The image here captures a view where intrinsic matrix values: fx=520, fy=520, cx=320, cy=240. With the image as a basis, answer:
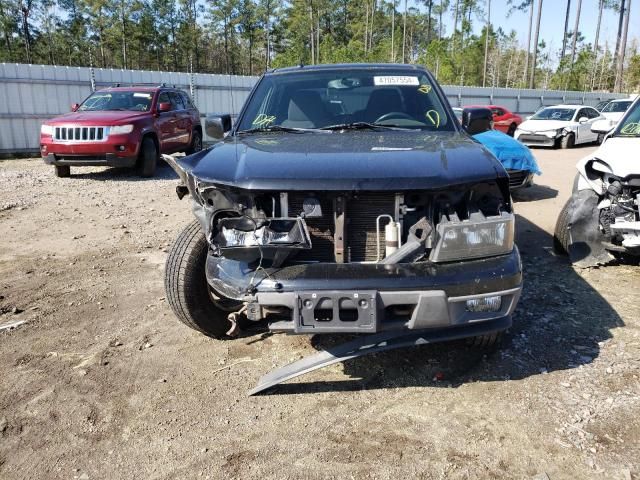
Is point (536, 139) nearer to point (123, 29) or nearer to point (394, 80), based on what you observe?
point (394, 80)

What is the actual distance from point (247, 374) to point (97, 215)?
470cm

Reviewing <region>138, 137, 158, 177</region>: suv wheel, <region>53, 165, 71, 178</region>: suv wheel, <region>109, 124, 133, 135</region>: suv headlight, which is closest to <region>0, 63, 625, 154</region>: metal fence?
<region>53, 165, 71, 178</region>: suv wheel

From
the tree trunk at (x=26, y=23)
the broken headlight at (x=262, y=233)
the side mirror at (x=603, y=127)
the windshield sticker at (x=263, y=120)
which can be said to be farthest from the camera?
the tree trunk at (x=26, y=23)

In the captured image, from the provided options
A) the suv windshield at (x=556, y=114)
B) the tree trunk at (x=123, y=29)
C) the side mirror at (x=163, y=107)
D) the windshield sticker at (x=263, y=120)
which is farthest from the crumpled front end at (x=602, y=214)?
the tree trunk at (x=123, y=29)

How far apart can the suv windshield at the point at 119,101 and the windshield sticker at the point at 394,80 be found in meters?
7.18

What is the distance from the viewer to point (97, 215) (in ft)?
22.4

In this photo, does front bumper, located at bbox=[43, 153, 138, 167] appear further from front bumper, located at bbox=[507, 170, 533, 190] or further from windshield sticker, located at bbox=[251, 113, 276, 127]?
front bumper, located at bbox=[507, 170, 533, 190]

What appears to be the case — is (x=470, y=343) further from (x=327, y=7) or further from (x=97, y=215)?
(x=327, y=7)

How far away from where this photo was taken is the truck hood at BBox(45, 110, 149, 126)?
904 cm

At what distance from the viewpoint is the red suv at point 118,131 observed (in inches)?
354

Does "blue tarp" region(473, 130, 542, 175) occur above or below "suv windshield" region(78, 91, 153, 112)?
below

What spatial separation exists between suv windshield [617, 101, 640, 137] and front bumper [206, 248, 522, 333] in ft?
11.1

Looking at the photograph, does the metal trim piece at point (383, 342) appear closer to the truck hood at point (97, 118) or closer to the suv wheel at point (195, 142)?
the truck hood at point (97, 118)

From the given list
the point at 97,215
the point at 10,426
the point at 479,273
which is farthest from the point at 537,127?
the point at 10,426
